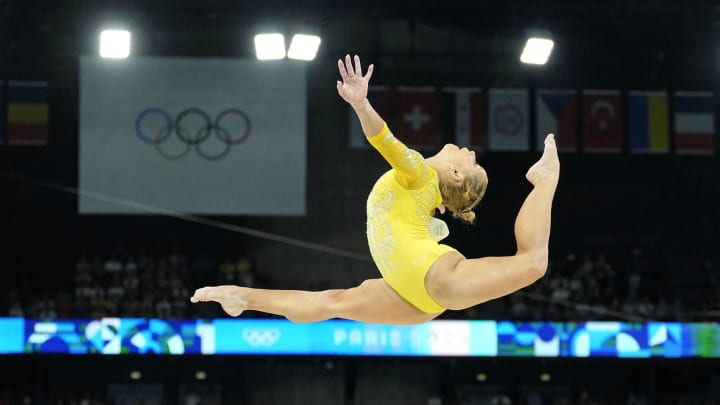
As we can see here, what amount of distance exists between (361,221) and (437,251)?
42.8ft

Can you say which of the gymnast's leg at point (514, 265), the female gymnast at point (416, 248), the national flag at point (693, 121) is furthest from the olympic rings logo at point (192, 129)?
the gymnast's leg at point (514, 265)

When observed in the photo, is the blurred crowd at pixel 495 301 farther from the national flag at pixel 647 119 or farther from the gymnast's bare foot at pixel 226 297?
the gymnast's bare foot at pixel 226 297

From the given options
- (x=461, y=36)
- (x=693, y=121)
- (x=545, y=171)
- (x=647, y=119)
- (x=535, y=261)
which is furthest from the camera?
(x=461, y=36)

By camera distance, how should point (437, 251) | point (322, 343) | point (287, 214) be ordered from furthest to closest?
point (287, 214) → point (322, 343) → point (437, 251)

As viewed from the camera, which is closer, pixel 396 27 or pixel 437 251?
pixel 437 251

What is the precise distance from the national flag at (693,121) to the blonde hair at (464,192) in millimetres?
13550

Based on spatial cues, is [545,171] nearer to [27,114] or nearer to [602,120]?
[602,120]

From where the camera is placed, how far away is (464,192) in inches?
227

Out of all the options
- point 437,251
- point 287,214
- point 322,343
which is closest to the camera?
point 437,251

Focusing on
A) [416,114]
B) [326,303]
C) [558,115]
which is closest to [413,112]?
[416,114]

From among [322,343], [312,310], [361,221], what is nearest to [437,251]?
[312,310]

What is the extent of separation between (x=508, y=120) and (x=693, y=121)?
3.16 m

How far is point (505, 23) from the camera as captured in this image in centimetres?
1661

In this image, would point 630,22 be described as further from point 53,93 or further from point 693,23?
point 53,93
